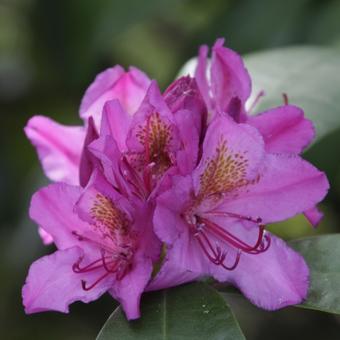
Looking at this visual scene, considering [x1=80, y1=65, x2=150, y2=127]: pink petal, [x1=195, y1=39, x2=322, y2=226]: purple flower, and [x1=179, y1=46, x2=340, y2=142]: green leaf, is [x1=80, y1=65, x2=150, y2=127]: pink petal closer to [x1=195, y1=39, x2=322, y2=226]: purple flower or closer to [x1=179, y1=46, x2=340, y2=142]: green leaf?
[x1=195, y1=39, x2=322, y2=226]: purple flower

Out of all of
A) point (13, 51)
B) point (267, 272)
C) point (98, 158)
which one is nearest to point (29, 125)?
point (98, 158)

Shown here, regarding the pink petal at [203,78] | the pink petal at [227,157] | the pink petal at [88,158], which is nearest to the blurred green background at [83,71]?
the pink petal at [203,78]

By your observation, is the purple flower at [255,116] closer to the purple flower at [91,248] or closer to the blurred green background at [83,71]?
the purple flower at [91,248]

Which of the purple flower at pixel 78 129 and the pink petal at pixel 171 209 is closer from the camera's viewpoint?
the pink petal at pixel 171 209

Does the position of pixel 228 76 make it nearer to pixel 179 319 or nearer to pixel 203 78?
pixel 203 78

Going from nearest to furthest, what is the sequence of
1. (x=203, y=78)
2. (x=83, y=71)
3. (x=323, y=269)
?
(x=323, y=269)
(x=203, y=78)
(x=83, y=71)

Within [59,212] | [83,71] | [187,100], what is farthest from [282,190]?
[83,71]

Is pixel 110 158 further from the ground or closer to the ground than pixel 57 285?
further from the ground

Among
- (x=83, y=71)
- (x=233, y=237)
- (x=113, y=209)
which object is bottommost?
(x=83, y=71)
